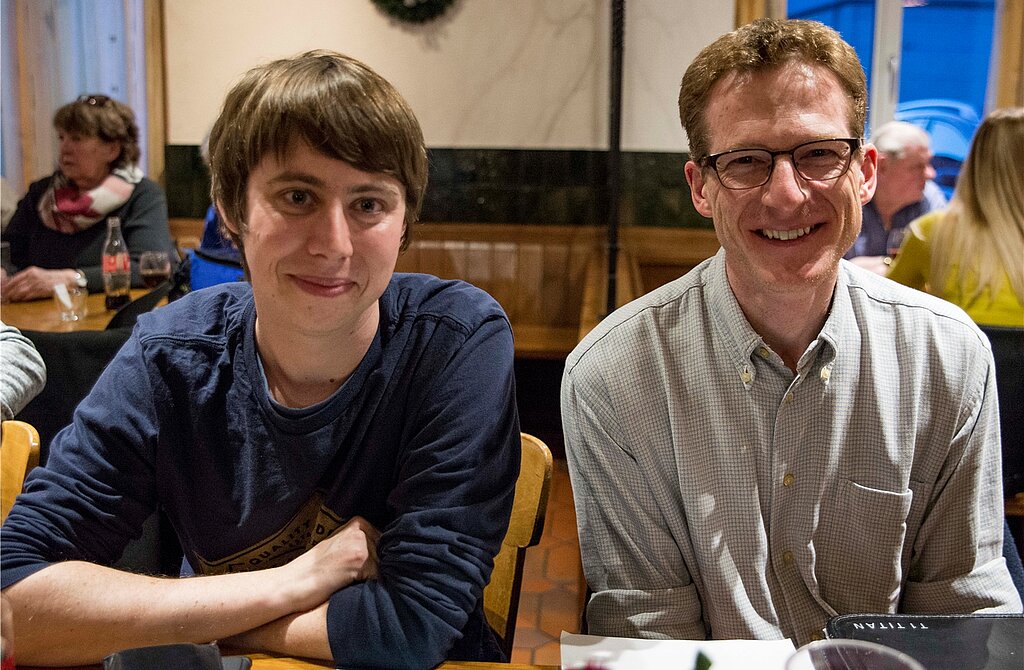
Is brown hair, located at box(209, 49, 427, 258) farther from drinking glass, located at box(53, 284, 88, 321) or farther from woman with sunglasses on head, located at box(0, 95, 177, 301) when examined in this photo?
woman with sunglasses on head, located at box(0, 95, 177, 301)

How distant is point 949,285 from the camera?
2.47 meters

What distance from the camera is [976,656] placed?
845mm

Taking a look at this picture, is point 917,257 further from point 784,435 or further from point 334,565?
point 334,565

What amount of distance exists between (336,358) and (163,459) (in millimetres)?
243

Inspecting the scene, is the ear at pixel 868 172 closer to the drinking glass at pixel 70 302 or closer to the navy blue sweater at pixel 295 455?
the navy blue sweater at pixel 295 455

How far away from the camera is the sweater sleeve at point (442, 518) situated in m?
0.95

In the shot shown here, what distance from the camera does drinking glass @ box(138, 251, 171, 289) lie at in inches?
121

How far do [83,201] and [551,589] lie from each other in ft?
7.07

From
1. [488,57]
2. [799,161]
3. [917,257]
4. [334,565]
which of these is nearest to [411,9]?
[488,57]

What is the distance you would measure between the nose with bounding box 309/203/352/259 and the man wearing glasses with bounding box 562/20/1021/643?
0.39m

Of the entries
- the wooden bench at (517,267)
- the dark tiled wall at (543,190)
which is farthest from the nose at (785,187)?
the dark tiled wall at (543,190)

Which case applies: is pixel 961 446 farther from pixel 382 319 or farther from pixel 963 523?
pixel 382 319

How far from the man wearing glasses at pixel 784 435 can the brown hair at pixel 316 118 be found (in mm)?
414

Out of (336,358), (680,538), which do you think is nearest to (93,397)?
(336,358)
